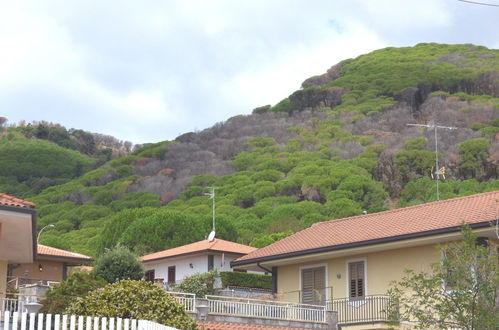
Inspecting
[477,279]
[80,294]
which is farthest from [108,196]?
[477,279]

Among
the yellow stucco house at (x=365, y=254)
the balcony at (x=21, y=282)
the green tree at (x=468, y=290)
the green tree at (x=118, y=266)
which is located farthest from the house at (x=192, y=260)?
the green tree at (x=468, y=290)

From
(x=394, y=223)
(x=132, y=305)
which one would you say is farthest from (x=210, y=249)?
(x=132, y=305)

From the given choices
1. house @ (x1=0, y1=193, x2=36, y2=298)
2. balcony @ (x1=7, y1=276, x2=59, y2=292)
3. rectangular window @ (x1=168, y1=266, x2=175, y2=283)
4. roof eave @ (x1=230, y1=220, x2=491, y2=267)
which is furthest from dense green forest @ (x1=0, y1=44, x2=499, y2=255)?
house @ (x1=0, y1=193, x2=36, y2=298)

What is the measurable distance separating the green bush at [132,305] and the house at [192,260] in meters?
23.8

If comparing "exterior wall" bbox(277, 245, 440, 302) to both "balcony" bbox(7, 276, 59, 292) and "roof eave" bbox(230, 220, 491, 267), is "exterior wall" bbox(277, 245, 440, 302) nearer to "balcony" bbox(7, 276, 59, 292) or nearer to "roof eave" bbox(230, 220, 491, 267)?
"roof eave" bbox(230, 220, 491, 267)

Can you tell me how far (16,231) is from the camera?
71.1 feet

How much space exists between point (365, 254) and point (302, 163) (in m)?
77.9

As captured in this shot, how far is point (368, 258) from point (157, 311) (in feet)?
39.1

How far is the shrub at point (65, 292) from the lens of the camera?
862 inches

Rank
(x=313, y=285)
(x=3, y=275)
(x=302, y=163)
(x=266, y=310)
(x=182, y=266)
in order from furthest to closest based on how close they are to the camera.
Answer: (x=302, y=163) < (x=182, y=266) < (x=313, y=285) < (x=266, y=310) < (x=3, y=275)

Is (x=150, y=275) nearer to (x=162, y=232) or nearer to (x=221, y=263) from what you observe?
(x=221, y=263)

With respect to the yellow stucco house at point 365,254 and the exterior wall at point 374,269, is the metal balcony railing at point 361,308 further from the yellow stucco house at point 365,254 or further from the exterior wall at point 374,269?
the exterior wall at point 374,269

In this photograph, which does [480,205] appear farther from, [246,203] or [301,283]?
[246,203]

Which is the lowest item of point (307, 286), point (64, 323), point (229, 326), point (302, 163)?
point (64, 323)
